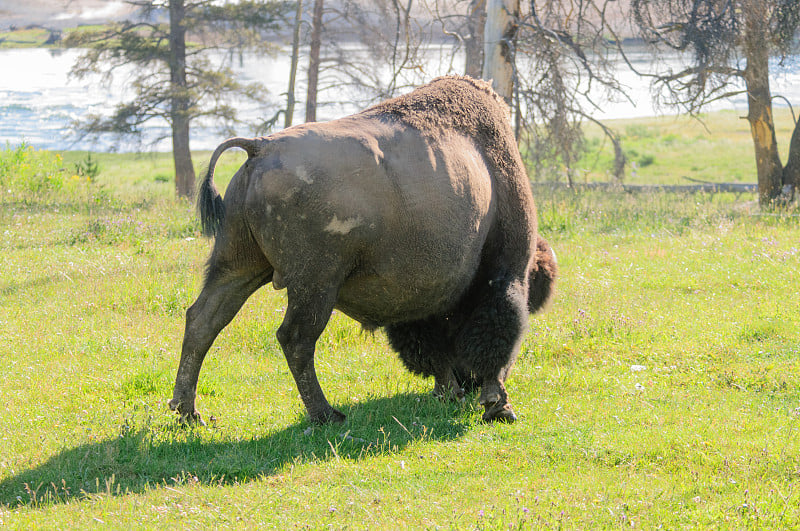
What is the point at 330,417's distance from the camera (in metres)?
5.19

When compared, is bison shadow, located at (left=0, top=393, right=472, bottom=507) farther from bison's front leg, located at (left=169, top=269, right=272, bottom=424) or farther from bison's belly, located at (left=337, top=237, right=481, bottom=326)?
bison's belly, located at (left=337, top=237, right=481, bottom=326)

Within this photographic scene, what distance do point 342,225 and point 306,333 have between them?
0.76m

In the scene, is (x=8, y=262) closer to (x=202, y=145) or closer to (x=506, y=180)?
(x=506, y=180)

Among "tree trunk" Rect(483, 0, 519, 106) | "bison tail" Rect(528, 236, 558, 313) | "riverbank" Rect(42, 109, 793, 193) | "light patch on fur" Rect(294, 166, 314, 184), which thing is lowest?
"riverbank" Rect(42, 109, 793, 193)

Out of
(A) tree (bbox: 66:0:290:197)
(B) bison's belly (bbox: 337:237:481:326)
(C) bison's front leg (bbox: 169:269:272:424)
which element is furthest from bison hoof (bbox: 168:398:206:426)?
(A) tree (bbox: 66:0:290:197)

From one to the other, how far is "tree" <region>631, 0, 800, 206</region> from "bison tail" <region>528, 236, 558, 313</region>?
7.29 metres

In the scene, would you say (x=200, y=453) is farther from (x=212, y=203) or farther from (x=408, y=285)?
(x=408, y=285)

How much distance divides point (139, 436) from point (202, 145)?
4337cm

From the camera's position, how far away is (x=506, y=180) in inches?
228

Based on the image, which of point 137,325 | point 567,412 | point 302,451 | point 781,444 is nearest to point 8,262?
point 137,325

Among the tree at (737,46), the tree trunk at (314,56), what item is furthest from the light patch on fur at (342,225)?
the tree trunk at (314,56)

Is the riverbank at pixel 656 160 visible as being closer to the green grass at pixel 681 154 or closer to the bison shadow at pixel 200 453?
the green grass at pixel 681 154

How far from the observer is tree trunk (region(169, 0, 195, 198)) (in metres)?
19.6

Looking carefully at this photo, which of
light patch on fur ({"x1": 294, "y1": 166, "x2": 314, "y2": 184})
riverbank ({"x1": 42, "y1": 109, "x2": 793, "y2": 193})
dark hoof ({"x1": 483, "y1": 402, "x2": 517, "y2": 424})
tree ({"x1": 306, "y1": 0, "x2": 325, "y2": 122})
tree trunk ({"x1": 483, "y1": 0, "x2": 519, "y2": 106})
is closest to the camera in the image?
light patch on fur ({"x1": 294, "y1": 166, "x2": 314, "y2": 184})
